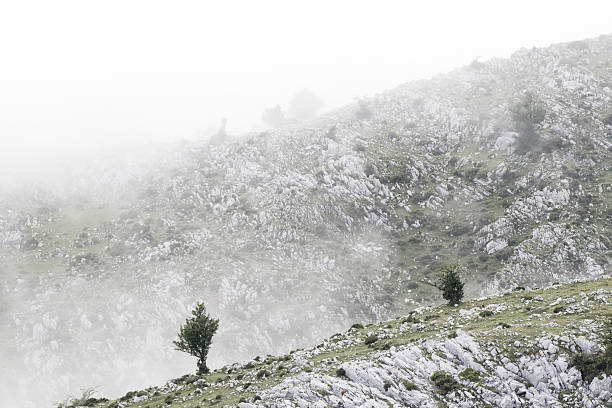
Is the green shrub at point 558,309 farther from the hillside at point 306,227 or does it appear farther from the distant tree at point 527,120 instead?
the distant tree at point 527,120

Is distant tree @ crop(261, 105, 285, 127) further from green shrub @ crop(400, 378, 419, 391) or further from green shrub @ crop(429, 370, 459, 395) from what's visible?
green shrub @ crop(400, 378, 419, 391)

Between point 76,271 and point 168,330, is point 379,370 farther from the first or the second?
point 76,271

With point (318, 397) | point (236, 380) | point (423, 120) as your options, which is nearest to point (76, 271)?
point (236, 380)

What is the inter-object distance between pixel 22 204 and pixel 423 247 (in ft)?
342

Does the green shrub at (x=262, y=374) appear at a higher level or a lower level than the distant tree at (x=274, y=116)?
lower

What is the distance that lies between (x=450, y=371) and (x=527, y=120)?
9118 cm

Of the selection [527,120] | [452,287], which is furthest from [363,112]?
[452,287]

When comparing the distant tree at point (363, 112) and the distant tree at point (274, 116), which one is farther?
the distant tree at point (274, 116)

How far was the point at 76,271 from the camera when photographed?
305ft

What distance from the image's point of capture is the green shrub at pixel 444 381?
98.8ft

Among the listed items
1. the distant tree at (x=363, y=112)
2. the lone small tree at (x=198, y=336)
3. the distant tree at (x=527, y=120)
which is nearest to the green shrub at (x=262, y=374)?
the lone small tree at (x=198, y=336)

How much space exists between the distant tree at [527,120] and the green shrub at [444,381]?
86.1 meters

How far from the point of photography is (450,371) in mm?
31656

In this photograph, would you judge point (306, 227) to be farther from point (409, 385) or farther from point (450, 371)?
point (409, 385)
